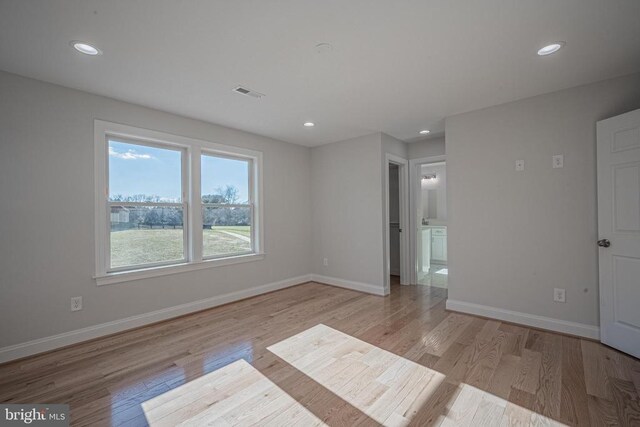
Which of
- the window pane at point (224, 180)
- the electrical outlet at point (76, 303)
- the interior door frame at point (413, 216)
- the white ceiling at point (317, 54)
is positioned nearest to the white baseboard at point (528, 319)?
the interior door frame at point (413, 216)

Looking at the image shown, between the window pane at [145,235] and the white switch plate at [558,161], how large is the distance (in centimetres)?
436

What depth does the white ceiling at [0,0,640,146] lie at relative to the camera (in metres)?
1.76

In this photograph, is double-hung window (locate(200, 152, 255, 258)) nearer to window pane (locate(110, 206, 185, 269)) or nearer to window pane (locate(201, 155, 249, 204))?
window pane (locate(201, 155, 249, 204))

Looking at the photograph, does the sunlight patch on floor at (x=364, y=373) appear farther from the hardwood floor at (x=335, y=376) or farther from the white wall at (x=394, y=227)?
the white wall at (x=394, y=227)

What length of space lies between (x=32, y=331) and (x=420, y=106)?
4.50 meters

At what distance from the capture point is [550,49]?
2.20 m

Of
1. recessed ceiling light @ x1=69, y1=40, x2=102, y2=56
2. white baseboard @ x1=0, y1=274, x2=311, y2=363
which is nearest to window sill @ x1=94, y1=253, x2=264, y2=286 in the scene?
white baseboard @ x1=0, y1=274, x2=311, y2=363

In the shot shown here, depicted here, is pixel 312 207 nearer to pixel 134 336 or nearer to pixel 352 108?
pixel 352 108

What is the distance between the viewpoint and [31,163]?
101 inches

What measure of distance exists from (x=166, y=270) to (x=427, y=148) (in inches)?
172

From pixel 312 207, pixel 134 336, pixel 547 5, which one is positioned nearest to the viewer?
pixel 547 5

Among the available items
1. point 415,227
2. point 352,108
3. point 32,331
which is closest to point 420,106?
point 352,108

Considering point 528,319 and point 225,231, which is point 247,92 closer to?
point 225,231

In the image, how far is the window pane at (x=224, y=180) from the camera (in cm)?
396
